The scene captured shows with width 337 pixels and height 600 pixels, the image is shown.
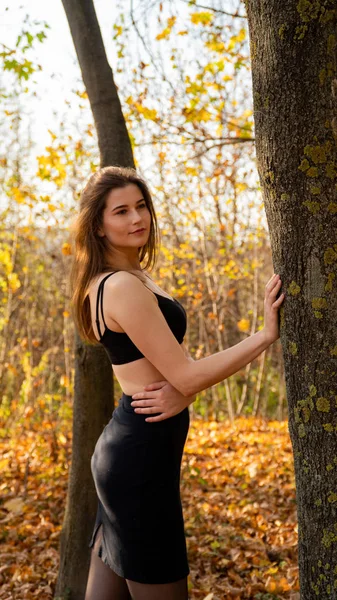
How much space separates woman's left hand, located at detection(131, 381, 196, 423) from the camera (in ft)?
6.89

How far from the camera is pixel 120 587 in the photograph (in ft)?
7.37

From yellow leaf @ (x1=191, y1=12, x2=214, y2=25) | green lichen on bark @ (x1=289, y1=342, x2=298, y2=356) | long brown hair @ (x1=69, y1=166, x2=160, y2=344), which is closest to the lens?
green lichen on bark @ (x1=289, y1=342, x2=298, y2=356)

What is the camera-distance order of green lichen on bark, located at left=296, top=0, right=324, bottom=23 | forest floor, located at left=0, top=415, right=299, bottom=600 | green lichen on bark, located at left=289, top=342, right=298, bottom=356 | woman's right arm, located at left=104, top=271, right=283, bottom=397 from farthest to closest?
1. forest floor, located at left=0, top=415, right=299, bottom=600
2. woman's right arm, located at left=104, top=271, right=283, bottom=397
3. green lichen on bark, located at left=289, top=342, right=298, bottom=356
4. green lichen on bark, located at left=296, top=0, right=324, bottom=23

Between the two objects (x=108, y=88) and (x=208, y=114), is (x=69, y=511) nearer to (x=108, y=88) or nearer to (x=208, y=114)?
(x=108, y=88)

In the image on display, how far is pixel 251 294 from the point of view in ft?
32.0

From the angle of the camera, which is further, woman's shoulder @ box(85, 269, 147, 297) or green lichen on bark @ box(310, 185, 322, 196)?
woman's shoulder @ box(85, 269, 147, 297)

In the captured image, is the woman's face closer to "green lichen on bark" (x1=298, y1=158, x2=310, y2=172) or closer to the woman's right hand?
the woman's right hand

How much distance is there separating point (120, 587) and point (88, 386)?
1.34 metres

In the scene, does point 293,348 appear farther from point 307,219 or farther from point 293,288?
point 307,219

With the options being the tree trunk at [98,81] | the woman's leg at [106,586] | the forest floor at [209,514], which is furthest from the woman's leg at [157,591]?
the tree trunk at [98,81]

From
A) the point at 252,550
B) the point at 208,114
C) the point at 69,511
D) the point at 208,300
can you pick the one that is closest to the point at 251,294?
the point at 208,300

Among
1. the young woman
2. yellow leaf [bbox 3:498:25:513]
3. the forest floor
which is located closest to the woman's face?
the young woman

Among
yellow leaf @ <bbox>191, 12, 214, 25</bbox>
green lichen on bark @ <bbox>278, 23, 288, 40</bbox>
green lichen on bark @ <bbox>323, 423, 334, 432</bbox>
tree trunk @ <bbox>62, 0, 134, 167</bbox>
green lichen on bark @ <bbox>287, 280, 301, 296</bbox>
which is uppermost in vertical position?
yellow leaf @ <bbox>191, 12, 214, 25</bbox>

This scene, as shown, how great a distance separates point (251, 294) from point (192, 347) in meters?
1.33
